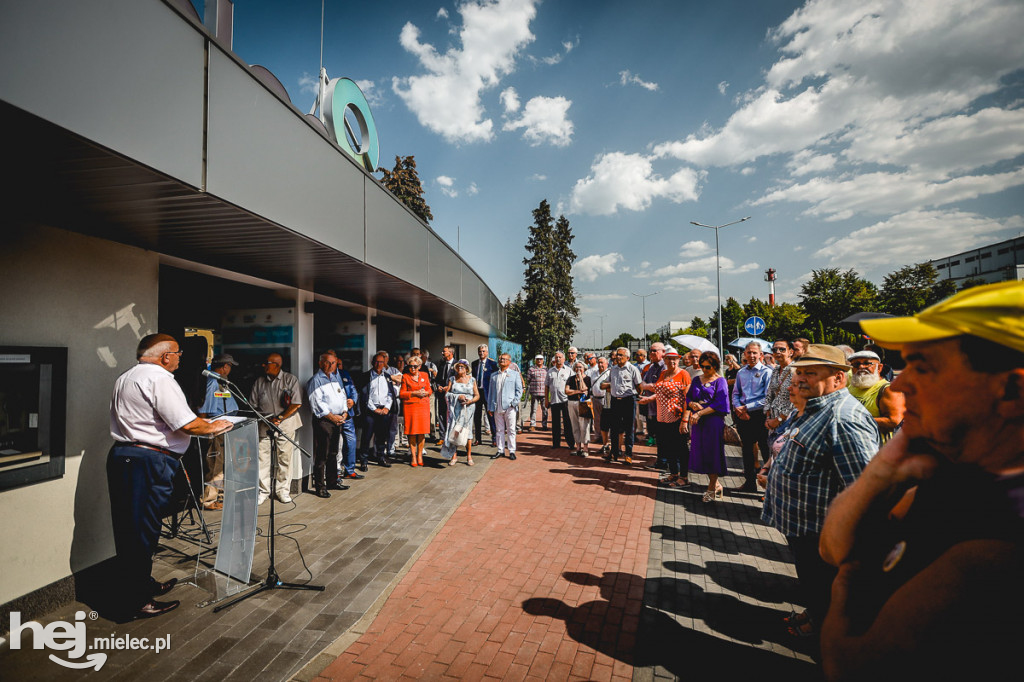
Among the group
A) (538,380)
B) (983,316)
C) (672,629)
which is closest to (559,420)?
(538,380)

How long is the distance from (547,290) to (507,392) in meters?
33.5

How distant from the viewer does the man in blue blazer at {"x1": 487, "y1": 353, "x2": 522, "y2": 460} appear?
28.5 feet

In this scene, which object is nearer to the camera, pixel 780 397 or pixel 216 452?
pixel 780 397

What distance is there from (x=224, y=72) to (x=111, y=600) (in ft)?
14.2

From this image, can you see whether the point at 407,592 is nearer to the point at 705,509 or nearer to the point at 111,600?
the point at 111,600

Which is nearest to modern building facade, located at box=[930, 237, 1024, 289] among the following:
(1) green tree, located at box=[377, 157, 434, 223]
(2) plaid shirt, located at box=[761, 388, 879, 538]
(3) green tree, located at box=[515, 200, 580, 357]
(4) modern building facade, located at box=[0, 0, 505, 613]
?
(3) green tree, located at box=[515, 200, 580, 357]

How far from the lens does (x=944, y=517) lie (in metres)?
0.83

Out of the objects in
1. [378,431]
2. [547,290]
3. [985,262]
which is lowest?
[378,431]

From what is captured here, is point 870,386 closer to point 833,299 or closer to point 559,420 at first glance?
point 559,420

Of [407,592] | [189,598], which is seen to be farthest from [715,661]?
[189,598]

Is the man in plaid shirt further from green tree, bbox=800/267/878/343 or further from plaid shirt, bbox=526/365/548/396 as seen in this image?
green tree, bbox=800/267/878/343

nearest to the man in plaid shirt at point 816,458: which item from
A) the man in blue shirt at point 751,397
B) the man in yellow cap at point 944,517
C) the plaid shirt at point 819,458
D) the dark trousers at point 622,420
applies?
the plaid shirt at point 819,458

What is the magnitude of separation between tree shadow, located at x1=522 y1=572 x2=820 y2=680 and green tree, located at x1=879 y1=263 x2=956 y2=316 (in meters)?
27.3

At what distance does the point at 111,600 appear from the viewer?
150 inches
